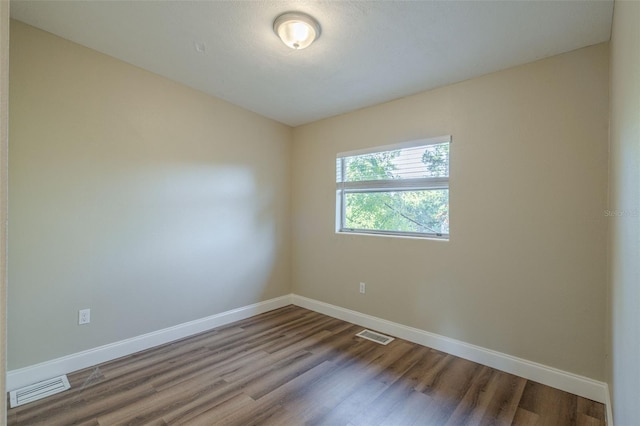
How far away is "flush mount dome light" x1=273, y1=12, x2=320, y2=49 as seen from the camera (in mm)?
1851

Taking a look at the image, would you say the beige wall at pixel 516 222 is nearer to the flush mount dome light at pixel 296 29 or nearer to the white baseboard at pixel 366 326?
the white baseboard at pixel 366 326

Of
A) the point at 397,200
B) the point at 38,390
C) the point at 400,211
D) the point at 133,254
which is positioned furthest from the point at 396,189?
the point at 38,390

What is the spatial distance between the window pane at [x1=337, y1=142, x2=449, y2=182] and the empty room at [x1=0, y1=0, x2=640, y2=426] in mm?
20

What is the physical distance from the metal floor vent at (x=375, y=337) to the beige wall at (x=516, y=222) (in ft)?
0.75

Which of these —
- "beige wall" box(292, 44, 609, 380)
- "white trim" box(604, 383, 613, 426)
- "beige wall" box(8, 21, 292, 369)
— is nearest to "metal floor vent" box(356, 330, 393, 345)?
"beige wall" box(292, 44, 609, 380)

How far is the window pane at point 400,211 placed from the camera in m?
2.82

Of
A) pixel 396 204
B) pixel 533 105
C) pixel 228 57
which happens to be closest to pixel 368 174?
pixel 396 204

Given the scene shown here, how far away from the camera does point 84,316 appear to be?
91.4 inches

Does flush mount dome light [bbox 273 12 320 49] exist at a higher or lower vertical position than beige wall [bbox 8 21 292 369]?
higher

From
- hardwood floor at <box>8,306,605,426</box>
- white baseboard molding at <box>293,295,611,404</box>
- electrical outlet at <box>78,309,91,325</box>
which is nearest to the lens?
hardwood floor at <box>8,306,605,426</box>

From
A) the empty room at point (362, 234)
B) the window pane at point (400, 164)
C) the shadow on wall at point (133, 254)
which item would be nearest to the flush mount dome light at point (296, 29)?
the empty room at point (362, 234)

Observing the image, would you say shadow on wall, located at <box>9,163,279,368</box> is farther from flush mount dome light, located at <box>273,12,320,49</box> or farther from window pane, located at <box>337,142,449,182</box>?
flush mount dome light, located at <box>273,12,320,49</box>

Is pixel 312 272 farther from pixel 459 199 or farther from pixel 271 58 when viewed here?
pixel 271 58

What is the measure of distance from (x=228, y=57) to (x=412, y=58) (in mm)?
1457
